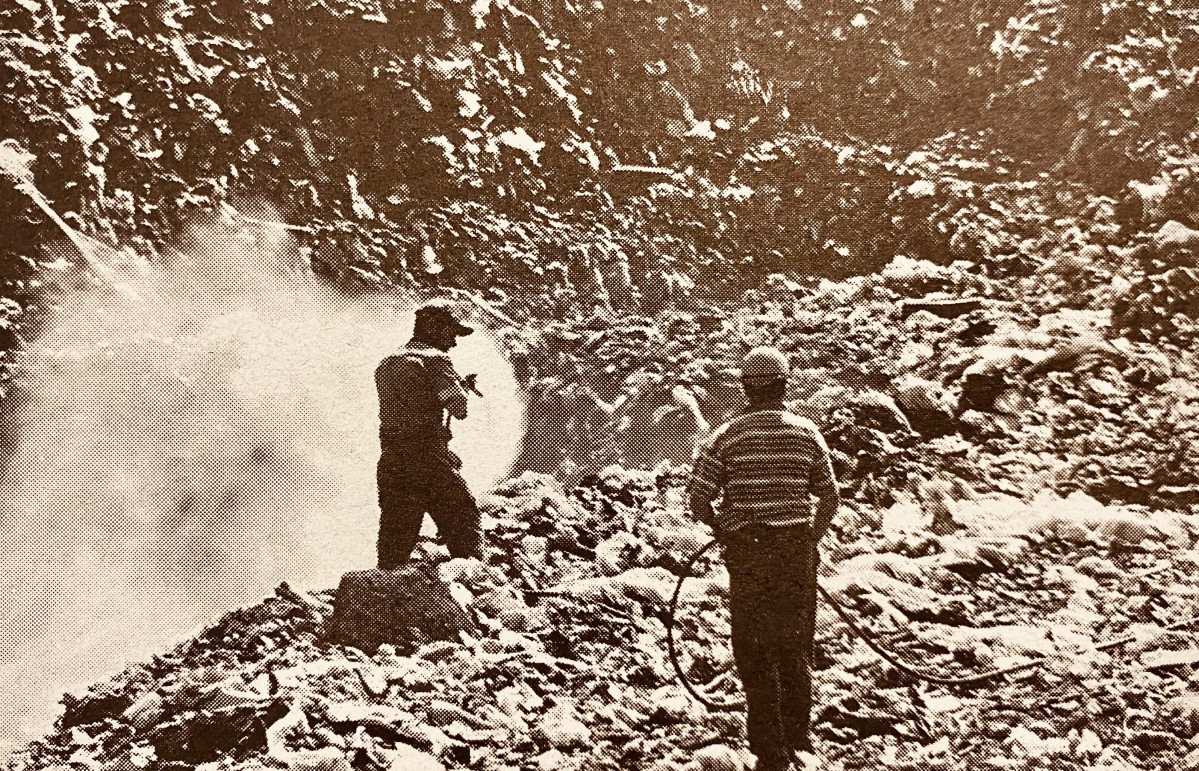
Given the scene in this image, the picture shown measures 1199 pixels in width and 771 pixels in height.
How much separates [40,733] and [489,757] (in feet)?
4.79

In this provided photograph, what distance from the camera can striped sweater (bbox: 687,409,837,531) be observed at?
298 centimetres

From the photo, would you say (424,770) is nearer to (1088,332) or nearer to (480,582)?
(480,582)

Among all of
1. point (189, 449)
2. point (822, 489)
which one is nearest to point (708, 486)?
point (822, 489)

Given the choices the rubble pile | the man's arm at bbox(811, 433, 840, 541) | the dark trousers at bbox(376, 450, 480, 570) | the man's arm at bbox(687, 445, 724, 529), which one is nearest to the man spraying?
the dark trousers at bbox(376, 450, 480, 570)

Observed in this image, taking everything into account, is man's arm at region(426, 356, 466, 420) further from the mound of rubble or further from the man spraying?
the mound of rubble

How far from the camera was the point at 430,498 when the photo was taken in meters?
3.46

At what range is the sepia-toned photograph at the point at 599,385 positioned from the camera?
3150mm

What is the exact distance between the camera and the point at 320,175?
3646mm

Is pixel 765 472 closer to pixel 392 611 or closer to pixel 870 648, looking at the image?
pixel 870 648

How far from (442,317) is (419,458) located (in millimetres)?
515

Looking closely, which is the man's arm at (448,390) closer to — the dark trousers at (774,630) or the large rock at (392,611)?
the large rock at (392,611)

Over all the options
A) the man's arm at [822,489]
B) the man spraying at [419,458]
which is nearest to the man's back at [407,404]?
the man spraying at [419,458]

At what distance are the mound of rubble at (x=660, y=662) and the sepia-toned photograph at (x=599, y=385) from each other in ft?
0.04

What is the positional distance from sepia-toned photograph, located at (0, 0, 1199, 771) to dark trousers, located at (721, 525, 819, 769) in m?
0.01
